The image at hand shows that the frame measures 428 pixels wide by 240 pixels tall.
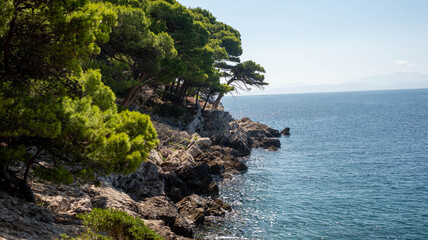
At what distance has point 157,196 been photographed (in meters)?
17.9

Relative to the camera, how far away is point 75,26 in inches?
324

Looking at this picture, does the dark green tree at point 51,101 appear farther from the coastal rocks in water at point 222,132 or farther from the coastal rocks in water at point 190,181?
the coastal rocks in water at point 222,132

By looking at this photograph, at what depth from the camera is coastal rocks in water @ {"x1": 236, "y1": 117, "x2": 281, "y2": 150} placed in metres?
46.9

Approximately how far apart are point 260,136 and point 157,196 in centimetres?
3671

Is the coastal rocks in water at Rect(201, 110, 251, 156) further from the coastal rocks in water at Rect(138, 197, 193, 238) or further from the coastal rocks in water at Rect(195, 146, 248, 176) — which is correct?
the coastal rocks in water at Rect(138, 197, 193, 238)

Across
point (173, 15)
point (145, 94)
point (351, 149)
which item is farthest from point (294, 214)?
point (351, 149)

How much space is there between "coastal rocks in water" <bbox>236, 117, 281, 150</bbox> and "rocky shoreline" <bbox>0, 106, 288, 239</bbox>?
7.66 metres

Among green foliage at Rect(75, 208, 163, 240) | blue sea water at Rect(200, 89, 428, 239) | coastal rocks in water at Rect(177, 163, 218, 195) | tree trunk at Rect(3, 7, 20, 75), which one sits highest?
tree trunk at Rect(3, 7, 20, 75)

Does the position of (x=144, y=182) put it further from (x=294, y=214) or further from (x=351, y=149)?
(x=351, y=149)

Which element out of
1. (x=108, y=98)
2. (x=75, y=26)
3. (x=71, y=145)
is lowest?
(x=71, y=145)

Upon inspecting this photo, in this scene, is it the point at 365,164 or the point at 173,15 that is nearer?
the point at 173,15

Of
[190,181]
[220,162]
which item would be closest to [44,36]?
[190,181]

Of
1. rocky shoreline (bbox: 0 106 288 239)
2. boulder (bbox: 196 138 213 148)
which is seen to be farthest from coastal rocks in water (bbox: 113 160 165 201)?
boulder (bbox: 196 138 213 148)

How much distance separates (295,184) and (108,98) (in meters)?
21.5
